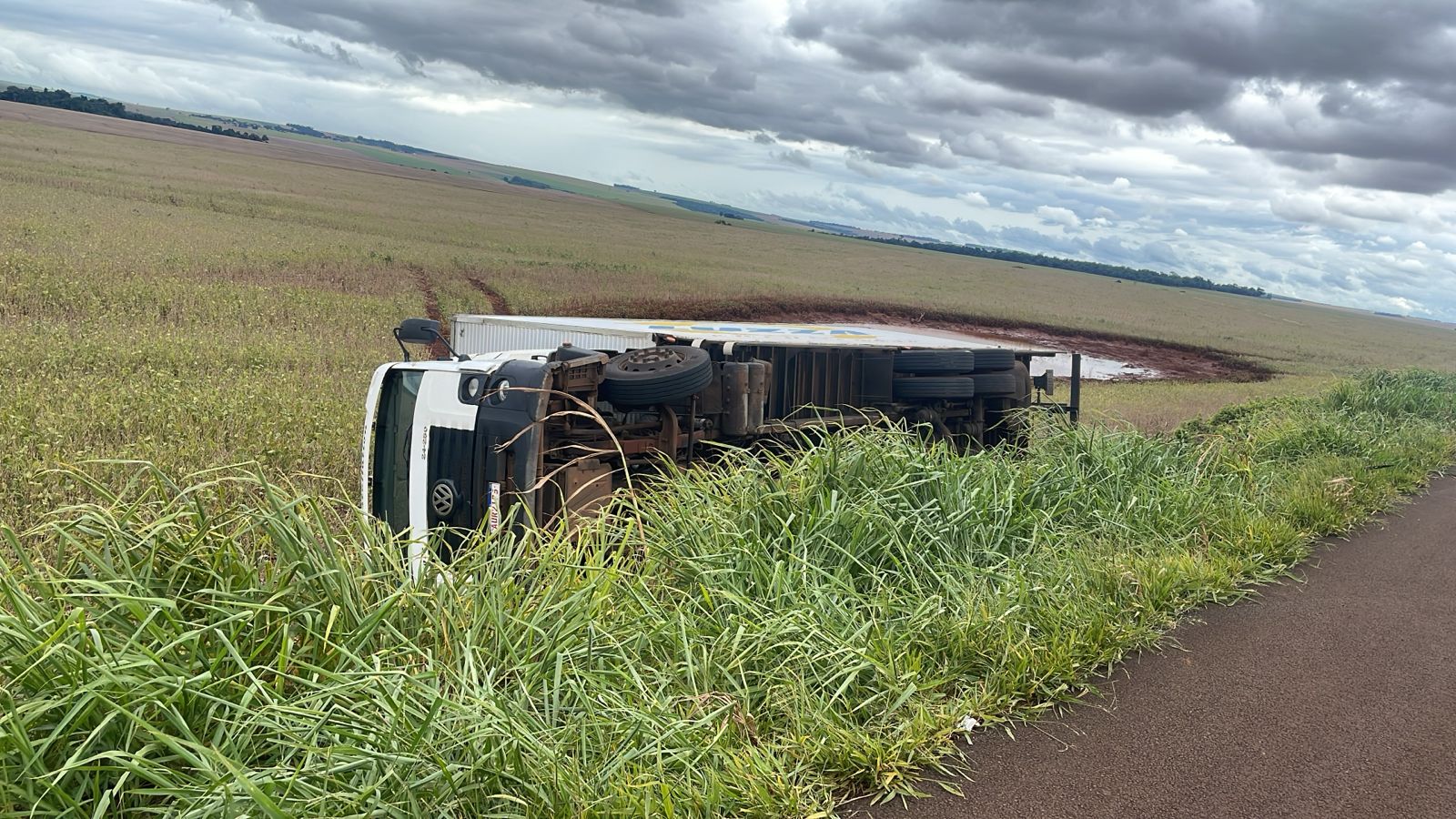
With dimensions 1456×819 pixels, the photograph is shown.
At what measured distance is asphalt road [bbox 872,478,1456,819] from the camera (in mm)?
3668

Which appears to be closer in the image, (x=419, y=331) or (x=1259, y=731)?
(x=1259, y=731)

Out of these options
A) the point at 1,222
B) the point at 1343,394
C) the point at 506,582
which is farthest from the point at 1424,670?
the point at 1,222

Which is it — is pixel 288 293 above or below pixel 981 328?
below

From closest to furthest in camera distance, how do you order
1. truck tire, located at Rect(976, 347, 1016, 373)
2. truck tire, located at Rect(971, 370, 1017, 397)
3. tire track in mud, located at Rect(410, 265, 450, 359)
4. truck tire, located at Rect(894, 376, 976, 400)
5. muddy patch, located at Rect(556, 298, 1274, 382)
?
truck tire, located at Rect(894, 376, 976, 400) → truck tire, located at Rect(971, 370, 1017, 397) → truck tire, located at Rect(976, 347, 1016, 373) → tire track in mud, located at Rect(410, 265, 450, 359) → muddy patch, located at Rect(556, 298, 1274, 382)

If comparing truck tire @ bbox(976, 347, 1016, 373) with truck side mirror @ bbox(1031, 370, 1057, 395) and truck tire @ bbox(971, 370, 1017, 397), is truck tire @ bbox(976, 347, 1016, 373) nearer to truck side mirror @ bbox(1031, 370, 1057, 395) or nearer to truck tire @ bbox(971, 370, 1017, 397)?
truck tire @ bbox(971, 370, 1017, 397)

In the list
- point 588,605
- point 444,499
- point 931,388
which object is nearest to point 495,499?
point 444,499

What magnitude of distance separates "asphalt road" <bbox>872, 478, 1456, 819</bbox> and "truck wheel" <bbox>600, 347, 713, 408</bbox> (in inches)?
133

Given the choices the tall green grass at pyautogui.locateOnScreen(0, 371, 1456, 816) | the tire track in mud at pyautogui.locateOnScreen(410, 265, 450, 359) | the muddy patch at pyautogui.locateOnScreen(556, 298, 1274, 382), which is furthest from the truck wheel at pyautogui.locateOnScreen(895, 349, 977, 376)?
the muddy patch at pyautogui.locateOnScreen(556, 298, 1274, 382)

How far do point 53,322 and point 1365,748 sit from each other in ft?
63.6

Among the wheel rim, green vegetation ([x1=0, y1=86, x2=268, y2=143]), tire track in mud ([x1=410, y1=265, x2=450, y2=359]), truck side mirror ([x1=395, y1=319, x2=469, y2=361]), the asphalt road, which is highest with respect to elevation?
Result: green vegetation ([x1=0, y1=86, x2=268, y2=143])

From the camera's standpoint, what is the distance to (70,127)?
7069cm

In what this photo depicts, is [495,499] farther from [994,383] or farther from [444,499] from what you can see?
[994,383]

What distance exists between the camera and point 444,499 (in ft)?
21.7

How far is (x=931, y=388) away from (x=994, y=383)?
134 centimetres
